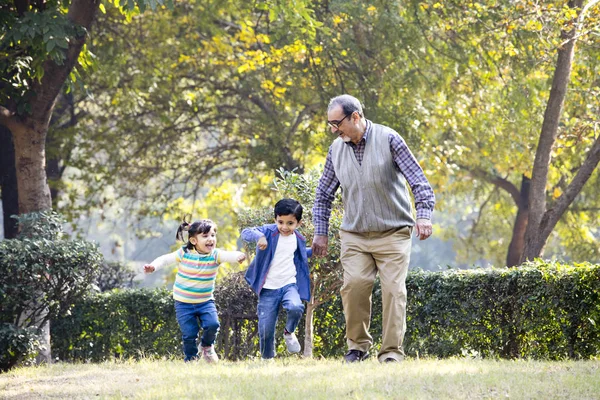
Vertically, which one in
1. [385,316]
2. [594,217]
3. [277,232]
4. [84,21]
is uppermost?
[84,21]

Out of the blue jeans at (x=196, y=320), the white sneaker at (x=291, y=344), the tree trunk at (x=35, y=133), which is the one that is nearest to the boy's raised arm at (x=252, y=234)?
the blue jeans at (x=196, y=320)

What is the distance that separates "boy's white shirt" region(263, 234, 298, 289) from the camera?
26.1 ft

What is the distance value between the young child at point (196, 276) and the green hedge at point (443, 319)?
213cm

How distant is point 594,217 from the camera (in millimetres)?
23594

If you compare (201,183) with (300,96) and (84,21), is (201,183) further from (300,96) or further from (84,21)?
(84,21)

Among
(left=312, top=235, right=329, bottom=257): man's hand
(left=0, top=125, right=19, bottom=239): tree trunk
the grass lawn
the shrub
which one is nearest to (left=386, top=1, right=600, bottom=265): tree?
(left=312, top=235, right=329, bottom=257): man's hand

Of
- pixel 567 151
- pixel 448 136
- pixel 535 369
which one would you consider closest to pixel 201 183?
pixel 448 136

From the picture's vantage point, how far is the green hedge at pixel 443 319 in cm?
840

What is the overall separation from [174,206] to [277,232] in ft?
45.6

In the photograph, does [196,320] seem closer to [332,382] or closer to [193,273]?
[193,273]

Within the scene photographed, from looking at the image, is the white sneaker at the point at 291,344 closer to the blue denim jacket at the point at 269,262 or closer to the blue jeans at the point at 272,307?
the blue jeans at the point at 272,307

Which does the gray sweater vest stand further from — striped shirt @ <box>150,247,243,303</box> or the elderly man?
striped shirt @ <box>150,247,243,303</box>

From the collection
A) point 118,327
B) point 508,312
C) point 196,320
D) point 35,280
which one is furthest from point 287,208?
point 118,327

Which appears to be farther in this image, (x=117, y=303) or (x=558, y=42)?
(x=558, y=42)
